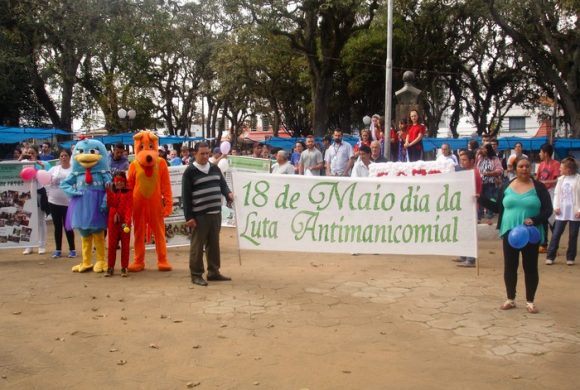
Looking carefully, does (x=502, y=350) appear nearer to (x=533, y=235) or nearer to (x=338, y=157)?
(x=533, y=235)

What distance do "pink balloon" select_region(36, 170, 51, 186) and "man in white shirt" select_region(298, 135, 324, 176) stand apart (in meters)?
5.01

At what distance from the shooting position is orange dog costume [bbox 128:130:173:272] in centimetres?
804

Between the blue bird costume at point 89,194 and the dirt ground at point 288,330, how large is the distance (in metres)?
0.46

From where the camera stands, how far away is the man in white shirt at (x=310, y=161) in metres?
12.1

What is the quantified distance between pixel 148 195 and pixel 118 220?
510 millimetres

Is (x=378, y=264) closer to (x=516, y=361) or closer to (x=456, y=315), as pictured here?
(x=456, y=315)

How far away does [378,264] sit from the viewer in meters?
8.69

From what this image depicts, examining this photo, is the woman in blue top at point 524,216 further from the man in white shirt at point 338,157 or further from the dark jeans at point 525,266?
the man in white shirt at point 338,157

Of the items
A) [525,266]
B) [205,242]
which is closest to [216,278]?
[205,242]

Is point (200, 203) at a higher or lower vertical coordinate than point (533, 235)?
higher

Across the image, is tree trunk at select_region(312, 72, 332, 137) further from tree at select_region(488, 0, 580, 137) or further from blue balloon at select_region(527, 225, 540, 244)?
blue balloon at select_region(527, 225, 540, 244)

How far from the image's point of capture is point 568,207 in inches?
353

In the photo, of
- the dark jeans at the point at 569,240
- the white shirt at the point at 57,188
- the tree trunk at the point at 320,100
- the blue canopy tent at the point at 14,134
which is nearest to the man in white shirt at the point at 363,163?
the dark jeans at the point at 569,240

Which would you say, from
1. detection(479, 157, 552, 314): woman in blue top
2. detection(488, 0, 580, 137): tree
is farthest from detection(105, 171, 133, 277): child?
detection(488, 0, 580, 137): tree
